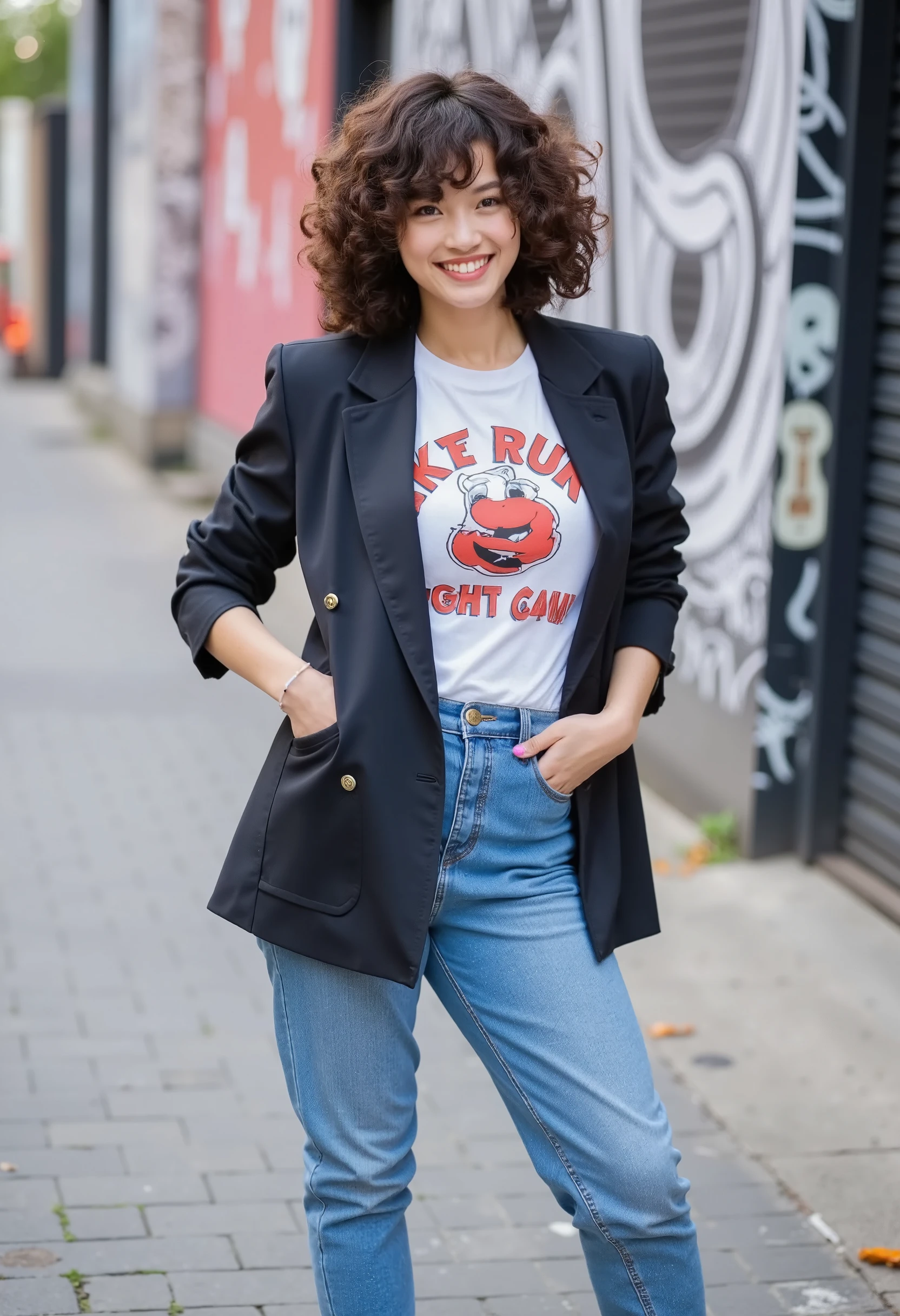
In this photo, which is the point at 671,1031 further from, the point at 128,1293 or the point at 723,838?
the point at 128,1293

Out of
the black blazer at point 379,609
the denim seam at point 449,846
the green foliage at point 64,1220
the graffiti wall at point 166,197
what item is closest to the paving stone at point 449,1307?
the green foliage at point 64,1220

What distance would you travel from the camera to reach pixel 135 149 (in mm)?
15734

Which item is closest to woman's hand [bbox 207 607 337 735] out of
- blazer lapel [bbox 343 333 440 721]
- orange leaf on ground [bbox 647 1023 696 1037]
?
blazer lapel [bbox 343 333 440 721]

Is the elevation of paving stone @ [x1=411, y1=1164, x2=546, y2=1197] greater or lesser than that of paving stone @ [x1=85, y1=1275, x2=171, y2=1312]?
lesser

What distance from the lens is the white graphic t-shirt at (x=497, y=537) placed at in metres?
2.46

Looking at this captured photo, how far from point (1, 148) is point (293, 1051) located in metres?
27.6

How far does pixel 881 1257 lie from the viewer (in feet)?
11.5

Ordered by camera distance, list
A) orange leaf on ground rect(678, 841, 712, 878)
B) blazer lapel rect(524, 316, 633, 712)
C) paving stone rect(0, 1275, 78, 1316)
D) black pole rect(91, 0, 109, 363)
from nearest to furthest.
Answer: blazer lapel rect(524, 316, 633, 712) → paving stone rect(0, 1275, 78, 1316) → orange leaf on ground rect(678, 841, 712, 878) → black pole rect(91, 0, 109, 363)

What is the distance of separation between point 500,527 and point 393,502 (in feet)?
0.47

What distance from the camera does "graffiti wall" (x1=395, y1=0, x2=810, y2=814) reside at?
553 centimetres

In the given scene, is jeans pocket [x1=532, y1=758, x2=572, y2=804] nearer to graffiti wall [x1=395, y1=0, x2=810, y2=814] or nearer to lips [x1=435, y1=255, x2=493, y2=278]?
lips [x1=435, y1=255, x2=493, y2=278]

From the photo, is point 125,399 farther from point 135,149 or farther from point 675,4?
point 675,4

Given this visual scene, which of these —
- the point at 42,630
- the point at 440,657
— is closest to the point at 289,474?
the point at 440,657

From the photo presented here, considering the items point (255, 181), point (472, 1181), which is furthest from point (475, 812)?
point (255, 181)
